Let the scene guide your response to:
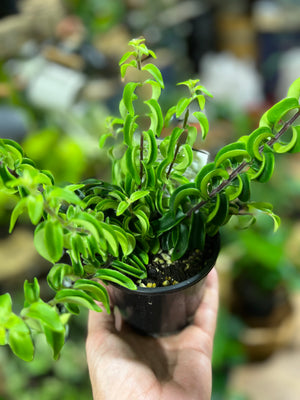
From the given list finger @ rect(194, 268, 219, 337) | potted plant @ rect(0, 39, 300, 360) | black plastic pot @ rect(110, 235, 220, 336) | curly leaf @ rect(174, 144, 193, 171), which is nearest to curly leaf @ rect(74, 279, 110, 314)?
potted plant @ rect(0, 39, 300, 360)

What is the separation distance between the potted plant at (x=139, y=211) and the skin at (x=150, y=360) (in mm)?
46

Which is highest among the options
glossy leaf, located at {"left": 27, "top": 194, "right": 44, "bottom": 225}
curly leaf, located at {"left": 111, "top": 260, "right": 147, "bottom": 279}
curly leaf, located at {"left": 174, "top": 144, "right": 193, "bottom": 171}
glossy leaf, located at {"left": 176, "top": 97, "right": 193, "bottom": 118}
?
glossy leaf, located at {"left": 176, "top": 97, "right": 193, "bottom": 118}

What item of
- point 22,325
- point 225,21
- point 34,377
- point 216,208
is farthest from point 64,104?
point 225,21

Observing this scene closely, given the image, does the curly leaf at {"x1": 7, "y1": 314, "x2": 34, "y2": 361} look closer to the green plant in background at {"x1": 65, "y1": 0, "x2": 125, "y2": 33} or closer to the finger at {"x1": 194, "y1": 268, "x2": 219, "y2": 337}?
the finger at {"x1": 194, "y1": 268, "x2": 219, "y2": 337}

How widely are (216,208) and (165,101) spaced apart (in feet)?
4.95

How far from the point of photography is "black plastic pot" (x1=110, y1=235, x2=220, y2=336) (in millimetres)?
634

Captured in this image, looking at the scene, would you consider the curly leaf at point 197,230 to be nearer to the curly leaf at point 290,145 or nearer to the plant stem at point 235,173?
the plant stem at point 235,173

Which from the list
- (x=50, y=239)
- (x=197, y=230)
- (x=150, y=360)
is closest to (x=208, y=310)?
(x=150, y=360)

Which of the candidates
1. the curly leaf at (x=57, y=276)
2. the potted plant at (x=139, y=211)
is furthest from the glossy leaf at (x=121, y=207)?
the curly leaf at (x=57, y=276)

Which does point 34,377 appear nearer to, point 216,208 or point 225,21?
point 216,208

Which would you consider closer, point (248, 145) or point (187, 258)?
point (248, 145)

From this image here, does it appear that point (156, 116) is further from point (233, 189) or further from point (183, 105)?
point (233, 189)

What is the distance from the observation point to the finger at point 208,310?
82 centimetres

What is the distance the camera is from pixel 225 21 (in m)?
2.93
